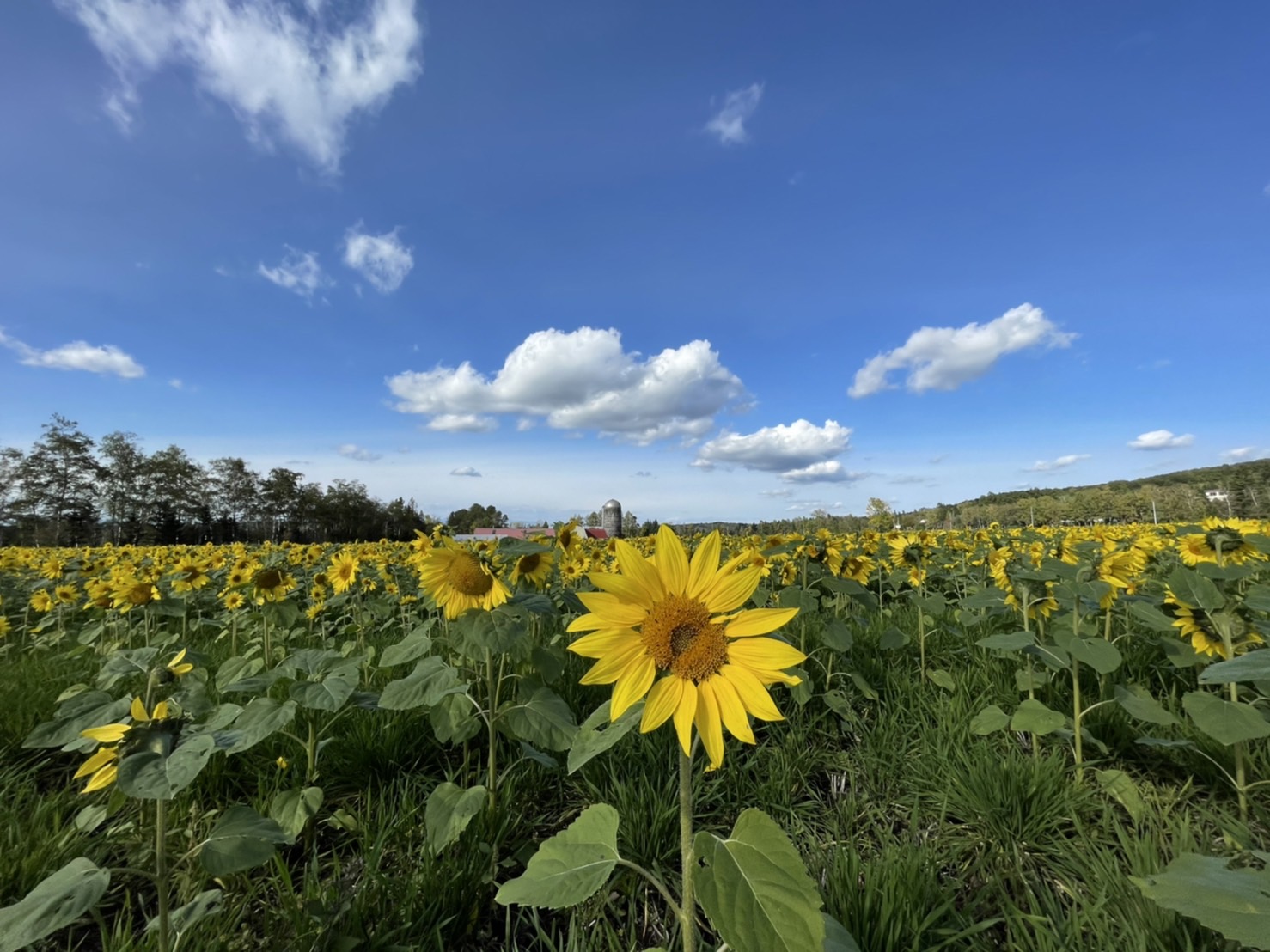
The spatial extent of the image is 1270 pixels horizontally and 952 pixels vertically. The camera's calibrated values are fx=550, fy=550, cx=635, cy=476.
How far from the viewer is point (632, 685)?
120cm

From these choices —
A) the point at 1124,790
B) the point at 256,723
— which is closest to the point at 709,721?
the point at 256,723

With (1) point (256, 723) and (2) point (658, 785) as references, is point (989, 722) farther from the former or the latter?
(1) point (256, 723)

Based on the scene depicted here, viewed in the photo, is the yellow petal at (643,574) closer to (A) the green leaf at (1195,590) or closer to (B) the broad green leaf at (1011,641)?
(B) the broad green leaf at (1011,641)

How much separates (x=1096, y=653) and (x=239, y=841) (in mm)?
3251

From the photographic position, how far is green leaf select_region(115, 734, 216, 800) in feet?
4.18

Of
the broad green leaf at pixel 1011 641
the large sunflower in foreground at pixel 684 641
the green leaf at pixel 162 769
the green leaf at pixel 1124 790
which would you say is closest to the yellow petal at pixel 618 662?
the large sunflower in foreground at pixel 684 641

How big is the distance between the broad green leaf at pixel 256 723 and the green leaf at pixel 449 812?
1.90 feet

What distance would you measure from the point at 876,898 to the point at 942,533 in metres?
7.81

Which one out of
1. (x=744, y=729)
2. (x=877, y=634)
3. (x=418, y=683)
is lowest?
(x=877, y=634)

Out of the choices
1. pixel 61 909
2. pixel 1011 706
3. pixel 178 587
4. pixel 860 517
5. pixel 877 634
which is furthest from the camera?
pixel 860 517

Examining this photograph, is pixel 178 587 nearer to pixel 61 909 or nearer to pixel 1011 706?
pixel 61 909

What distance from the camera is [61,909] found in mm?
1236

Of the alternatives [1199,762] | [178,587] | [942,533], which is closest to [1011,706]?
[1199,762]

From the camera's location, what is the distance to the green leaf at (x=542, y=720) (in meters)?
2.13
